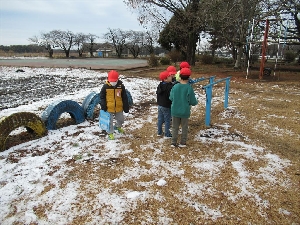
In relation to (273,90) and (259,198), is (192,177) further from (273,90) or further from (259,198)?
(273,90)

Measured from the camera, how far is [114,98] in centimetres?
469

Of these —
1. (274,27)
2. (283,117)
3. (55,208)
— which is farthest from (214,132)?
(274,27)

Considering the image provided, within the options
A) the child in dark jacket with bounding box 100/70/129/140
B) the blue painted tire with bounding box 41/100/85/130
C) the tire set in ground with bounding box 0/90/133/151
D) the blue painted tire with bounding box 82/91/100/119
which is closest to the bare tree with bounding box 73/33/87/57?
the blue painted tire with bounding box 82/91/100/119

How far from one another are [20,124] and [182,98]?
116 inches

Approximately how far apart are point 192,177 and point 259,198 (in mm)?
894

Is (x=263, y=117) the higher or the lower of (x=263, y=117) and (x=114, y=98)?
the lower

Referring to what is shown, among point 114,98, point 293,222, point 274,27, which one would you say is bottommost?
point 293,222

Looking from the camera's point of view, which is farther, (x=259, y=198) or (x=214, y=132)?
(x=214, y=132)

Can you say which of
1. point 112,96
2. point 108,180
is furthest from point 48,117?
point 108,180

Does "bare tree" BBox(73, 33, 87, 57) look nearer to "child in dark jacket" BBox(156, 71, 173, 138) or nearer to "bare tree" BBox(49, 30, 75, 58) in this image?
"bare tree" BBox(49, 30, 75, 58)

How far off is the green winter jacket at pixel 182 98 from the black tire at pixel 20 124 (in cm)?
266

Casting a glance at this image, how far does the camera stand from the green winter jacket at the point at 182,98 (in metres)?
4.16

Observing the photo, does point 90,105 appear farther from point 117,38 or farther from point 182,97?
point 117,38

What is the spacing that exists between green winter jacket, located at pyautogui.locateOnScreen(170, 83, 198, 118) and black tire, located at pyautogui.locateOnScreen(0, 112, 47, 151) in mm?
2662
